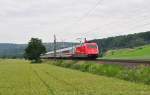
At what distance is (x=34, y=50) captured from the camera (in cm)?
16900

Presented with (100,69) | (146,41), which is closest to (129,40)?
(146,41)

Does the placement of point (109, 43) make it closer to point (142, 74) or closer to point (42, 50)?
point (42, 50)

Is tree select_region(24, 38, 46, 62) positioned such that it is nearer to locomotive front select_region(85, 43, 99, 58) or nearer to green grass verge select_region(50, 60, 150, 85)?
locomotive front select_region(85, 43, 99, 58)

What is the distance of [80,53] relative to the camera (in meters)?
77.6

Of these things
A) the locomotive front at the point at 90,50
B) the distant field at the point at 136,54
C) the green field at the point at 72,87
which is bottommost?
the green field at the point at 72,87

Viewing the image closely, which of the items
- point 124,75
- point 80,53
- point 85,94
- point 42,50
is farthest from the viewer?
point 42,50

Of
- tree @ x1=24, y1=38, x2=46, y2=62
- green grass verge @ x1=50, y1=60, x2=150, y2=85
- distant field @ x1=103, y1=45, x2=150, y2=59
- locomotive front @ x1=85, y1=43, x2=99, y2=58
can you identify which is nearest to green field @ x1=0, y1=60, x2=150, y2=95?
green grass verge @ x1=50, y1=60, x2=150, y2=85

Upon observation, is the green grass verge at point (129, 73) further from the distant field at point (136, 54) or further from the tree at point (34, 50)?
the tree at point (34, 50)

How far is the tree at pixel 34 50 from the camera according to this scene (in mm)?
166500

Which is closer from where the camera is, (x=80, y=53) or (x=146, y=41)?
(x=80, y=53)

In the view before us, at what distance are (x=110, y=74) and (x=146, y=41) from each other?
124 metres

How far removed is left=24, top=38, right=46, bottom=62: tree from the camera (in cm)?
16650

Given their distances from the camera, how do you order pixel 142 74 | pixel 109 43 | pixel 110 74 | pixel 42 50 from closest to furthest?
1. pixel 142 74
2. pixel 110 74
3. pixel 109 43
4. pixel 42 50


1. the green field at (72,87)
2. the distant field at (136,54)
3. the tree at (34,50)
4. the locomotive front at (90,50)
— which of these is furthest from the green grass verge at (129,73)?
the tree at (34,50)
